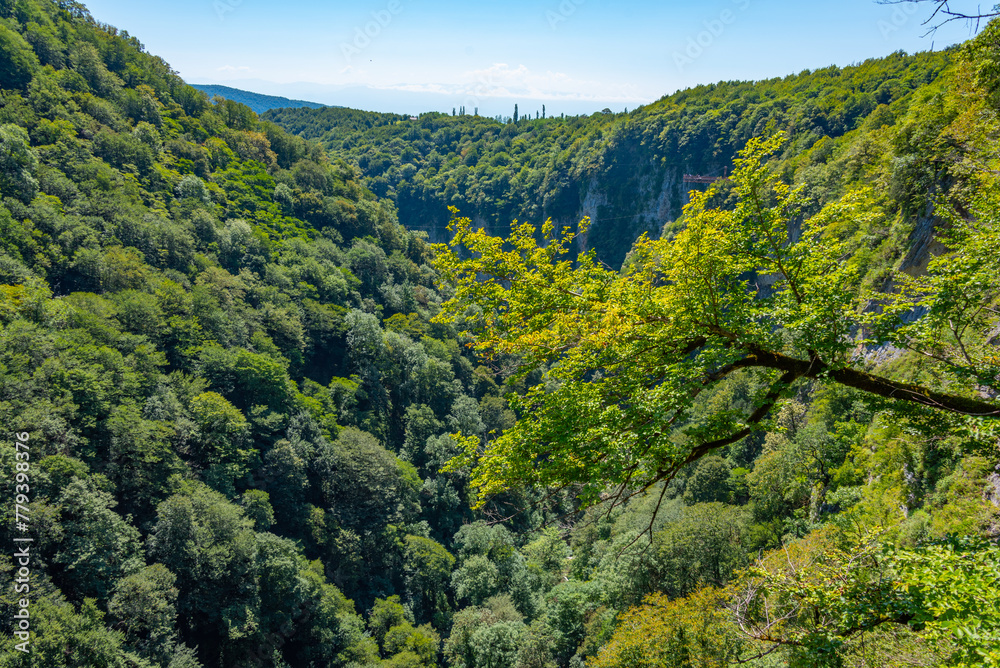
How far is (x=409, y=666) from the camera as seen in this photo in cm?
3025

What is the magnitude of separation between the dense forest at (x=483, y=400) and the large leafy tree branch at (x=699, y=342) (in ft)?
0.17

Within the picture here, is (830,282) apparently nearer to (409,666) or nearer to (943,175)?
(943,175)

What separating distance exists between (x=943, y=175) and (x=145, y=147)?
68.6m

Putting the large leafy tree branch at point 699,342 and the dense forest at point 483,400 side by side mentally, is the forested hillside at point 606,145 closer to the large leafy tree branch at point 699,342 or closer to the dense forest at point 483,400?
the dense forest at point 483,400

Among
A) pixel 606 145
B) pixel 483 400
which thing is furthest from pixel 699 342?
pixel 606 145

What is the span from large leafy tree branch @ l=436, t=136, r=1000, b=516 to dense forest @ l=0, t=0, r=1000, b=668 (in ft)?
0.17

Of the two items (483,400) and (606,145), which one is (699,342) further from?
(606,145)

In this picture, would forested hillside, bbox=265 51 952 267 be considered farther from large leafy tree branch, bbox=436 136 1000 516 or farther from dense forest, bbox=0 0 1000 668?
large leafy tree branch, bbox=436 136 1000 516

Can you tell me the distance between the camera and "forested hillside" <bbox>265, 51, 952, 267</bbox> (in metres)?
64.0

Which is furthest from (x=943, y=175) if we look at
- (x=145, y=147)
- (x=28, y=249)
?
(x=145, y=147)

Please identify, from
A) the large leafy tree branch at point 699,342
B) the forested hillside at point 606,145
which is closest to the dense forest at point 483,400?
the large leafy tree branch at point 699,342

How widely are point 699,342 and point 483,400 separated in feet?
183

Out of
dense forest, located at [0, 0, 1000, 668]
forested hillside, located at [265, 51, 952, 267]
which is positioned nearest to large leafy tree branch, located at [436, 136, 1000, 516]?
dense forest, located at [0, 0, 1000, 668]

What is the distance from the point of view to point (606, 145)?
109 metres
